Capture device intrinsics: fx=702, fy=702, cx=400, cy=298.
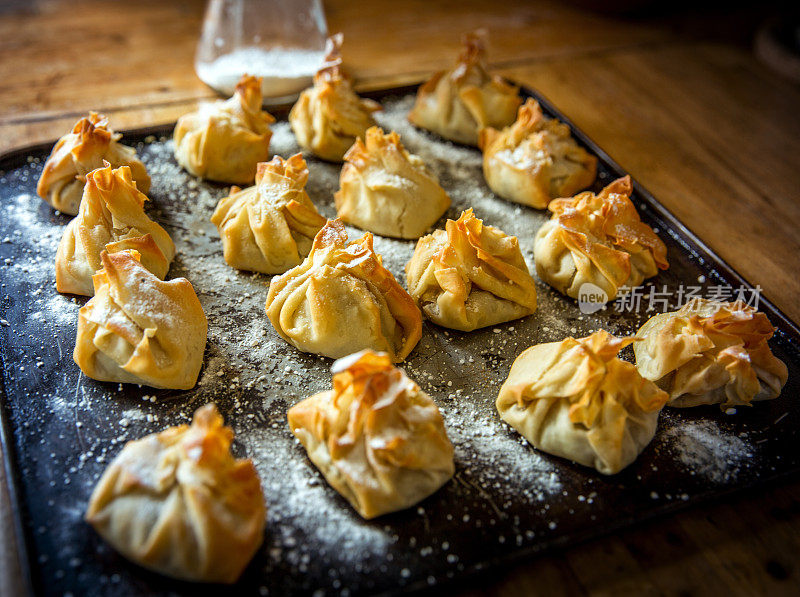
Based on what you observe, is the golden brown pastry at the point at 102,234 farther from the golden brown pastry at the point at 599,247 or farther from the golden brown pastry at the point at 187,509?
the golden brown pastry at the point at 599,247

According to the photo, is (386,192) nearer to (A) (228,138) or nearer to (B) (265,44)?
(A) (228,138)

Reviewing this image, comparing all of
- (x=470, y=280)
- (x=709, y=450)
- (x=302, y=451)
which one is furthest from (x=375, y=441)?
(x=709, y=450)

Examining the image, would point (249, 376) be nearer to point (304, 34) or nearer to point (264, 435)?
point (264, 435)

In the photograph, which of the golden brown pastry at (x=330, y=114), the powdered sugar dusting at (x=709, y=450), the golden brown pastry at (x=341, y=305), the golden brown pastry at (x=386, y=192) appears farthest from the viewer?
the golden brown pastry at (x=330, y=114)

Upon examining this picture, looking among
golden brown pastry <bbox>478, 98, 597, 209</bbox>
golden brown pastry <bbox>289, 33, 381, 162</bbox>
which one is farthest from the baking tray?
golden brown pastry <bbox>289, 33, 381, 162</bbox>

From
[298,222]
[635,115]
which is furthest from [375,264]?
[635,115]

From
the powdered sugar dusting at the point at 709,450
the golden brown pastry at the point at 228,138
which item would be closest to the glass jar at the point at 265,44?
the golden brown pastry at the point at 228,138

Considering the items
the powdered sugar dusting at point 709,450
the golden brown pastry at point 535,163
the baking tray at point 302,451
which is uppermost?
the golden brown pastry at point 535,163

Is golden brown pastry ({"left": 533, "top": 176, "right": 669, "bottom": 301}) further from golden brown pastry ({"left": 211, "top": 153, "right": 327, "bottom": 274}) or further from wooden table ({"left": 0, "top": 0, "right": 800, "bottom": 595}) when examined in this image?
golden brown pastry ({"left": 211, "top": 153, "right": 327, "bottom": 274})
